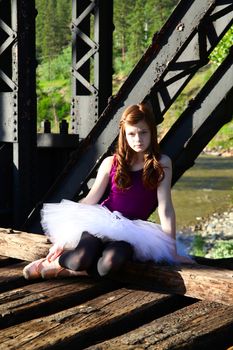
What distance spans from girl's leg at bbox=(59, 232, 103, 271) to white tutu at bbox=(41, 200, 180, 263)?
76 mm

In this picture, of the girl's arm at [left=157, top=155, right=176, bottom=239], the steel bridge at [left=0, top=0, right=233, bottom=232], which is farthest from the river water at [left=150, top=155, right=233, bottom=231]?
the girl's arm at [left=157, top=155, right=176, bottom=239]

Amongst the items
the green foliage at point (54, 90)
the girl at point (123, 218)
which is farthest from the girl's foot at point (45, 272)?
the green foliage at point (54, 90)

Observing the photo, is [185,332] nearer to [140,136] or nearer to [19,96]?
[140,136]

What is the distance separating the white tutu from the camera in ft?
14.4

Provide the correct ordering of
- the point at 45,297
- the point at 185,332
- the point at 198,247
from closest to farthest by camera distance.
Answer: the point at 185,332 → the point at 45,297 → the point at 198,247

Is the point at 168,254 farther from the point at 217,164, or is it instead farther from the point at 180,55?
the point at 217,164

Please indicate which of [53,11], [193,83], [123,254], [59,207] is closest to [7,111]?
[59,207]

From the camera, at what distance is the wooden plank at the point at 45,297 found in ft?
12.1

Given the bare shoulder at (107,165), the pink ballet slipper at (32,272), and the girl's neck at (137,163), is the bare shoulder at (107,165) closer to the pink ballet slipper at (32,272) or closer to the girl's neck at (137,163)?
the girl's neck at (137,163)

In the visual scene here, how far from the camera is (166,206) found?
14.8 feet

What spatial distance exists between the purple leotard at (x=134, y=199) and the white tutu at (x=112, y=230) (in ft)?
0.32

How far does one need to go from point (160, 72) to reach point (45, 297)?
2244mm

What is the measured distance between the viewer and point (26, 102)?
6.25 m

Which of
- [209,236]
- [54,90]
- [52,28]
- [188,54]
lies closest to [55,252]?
[188,54]
